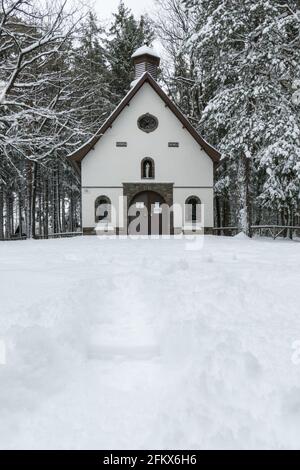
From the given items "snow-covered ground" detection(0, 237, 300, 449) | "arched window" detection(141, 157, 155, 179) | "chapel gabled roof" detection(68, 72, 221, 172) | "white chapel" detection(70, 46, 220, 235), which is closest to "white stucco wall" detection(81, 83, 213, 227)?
"white chapel" detection(70, 46, 220, 235)

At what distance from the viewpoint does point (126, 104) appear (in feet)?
70.6

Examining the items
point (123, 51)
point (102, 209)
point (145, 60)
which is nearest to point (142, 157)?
point (102, 209)

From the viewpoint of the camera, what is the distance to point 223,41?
17781 millimetres

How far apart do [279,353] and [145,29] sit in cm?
3761

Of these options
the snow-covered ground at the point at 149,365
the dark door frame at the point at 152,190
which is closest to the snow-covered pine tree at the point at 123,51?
the dark door frame at the point at 152,190

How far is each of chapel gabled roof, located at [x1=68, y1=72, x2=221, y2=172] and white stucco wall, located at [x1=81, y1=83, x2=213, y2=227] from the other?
1.16ft

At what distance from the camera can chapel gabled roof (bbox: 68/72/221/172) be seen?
21.2 metres

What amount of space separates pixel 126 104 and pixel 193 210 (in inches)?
283

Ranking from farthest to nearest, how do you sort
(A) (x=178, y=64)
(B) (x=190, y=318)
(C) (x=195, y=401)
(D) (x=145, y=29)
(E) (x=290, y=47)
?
(D) (x=145, y=29)
(A) (x=178, y=64)
(E) (x=290, y=47)
(B) (x=190, y=318)
(C) (x=195, y=401)

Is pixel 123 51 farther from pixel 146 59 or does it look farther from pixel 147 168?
pixel 147 168

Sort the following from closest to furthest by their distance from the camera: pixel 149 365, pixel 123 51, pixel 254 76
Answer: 1. pixel 149 365
2. pixel 254 76
3. pixel 123 51

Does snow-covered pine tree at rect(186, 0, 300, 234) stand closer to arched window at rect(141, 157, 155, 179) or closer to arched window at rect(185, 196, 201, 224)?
arched window at rect(185, 196, 201, 224)
